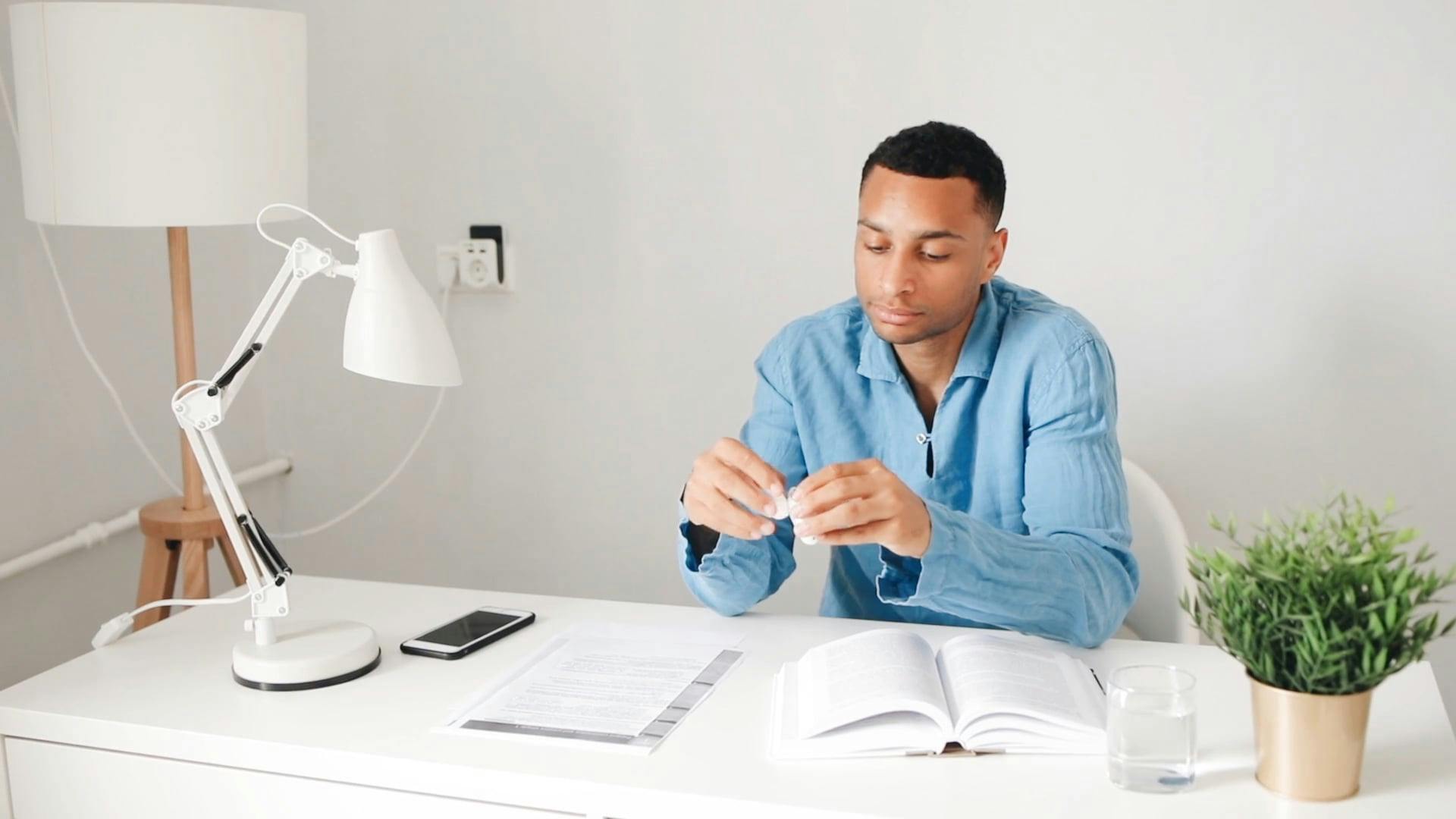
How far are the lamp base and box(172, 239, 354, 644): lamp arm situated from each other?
1.1 inches

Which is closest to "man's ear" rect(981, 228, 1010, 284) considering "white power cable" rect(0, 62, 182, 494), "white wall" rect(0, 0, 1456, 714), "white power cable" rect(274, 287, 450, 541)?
"white wall" rect(0, 0, 1456, 714)

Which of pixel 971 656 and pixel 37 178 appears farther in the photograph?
pixel 37 178

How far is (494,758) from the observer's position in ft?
3.80

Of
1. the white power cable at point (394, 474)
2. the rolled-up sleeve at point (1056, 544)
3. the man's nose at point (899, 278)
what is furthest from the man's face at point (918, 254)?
A: the white power cable at point (394, 474)

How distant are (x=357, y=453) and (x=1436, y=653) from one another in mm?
1984

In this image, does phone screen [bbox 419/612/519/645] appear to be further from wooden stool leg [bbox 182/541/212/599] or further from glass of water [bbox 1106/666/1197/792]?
glass of water [bbox 1106/666/1197/792]

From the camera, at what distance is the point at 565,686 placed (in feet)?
4.31

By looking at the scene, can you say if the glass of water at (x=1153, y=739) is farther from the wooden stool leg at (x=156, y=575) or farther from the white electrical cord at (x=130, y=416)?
the wooden stool leg at (x=156, y=575)

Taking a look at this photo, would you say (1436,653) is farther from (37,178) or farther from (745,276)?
(37,178)

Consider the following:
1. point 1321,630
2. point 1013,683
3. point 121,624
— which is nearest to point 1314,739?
point 1321,630

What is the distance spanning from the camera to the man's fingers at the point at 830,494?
1238 millimetres

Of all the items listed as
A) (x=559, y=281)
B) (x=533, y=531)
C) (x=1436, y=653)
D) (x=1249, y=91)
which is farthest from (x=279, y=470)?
(x=1436, y=653)

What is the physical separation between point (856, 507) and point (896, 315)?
380 mm

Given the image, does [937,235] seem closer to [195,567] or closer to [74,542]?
[195,567]
